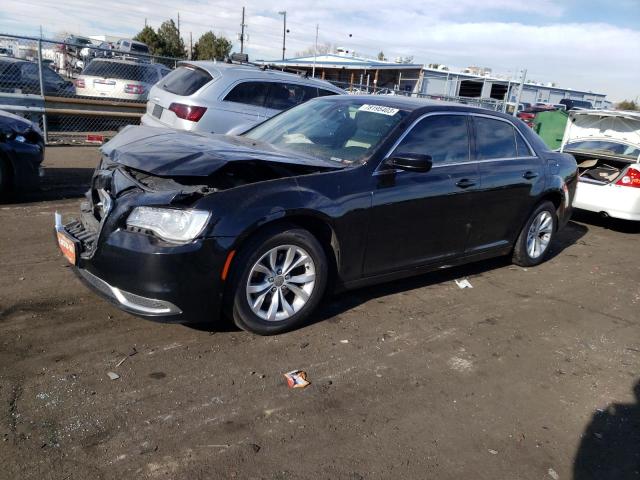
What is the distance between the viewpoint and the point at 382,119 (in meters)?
4.48

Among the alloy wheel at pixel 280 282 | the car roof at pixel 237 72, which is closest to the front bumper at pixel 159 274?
the alloy wheel at pixel 280 282

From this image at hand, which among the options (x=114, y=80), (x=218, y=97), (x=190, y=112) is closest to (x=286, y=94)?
(x=218, y=97)

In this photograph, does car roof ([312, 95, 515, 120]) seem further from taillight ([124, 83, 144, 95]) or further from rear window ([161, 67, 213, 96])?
taillight ([124, 83, 144, 95])

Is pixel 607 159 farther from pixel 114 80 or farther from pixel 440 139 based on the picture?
pixel 114 80

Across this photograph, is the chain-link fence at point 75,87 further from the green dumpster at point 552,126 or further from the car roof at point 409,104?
the green dumpster at point 552,126

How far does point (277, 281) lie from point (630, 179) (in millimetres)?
6345

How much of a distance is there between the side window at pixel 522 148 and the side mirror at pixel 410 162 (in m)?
1.94

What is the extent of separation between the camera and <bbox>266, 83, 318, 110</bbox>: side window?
357 inches

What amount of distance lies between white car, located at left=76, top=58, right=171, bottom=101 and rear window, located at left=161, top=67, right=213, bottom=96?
4.94 meters

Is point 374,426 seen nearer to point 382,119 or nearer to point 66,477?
point 66,477

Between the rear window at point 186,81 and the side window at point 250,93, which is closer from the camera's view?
the rear window at point 186,81

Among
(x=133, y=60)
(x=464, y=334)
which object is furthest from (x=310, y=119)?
(x=133, y=60)

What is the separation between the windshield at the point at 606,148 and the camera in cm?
852

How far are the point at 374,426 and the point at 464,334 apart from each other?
1.53 m
